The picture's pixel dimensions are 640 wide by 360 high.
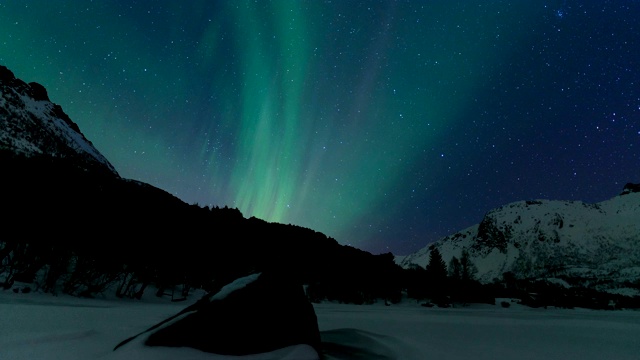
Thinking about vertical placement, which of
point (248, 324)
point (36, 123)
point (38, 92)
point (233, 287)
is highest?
point (38, 92)

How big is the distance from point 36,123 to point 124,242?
515ft

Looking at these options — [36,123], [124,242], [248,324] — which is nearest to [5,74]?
[36,123]

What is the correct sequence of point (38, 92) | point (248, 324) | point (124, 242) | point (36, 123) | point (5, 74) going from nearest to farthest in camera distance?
point (248, 324) < point (124, 242) < point (36, 123) < point (5, 74) < point (38, 92)

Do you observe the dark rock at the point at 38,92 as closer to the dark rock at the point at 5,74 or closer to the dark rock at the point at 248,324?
the dark rock at the point at 5,74

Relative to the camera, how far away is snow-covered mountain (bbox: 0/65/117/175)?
12631cm

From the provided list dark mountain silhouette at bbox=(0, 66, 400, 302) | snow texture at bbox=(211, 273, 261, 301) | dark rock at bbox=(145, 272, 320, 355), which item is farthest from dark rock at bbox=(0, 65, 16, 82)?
dark rock at bbox=(145, 272, 320, 355)

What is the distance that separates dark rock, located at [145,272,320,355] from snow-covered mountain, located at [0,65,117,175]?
128504 millimetres

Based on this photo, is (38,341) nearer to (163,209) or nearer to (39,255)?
(39,255)

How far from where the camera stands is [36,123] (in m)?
144

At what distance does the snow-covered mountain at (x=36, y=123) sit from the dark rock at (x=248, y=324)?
422ft

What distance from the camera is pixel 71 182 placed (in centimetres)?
2603

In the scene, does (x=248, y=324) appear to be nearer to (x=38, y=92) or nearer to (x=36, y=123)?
(x=36, y=123)

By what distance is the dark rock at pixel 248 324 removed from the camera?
5.14 m

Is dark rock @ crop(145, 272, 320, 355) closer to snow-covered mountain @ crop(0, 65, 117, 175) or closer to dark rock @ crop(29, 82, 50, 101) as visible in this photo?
snow-covered mountain @ crop(0, 65, 117, 175)
